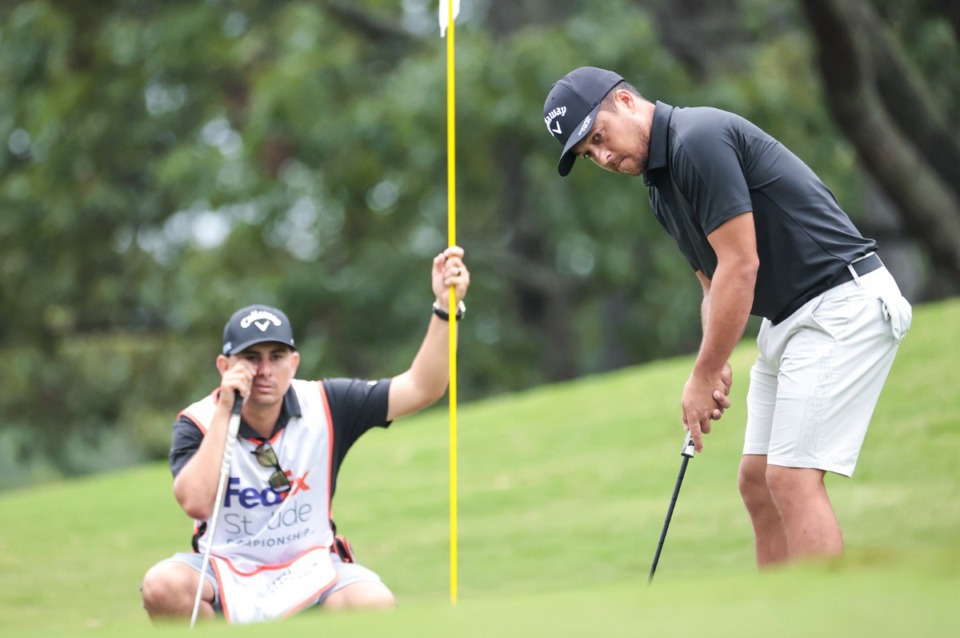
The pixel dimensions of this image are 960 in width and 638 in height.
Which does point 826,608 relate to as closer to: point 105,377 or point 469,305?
point 469,305

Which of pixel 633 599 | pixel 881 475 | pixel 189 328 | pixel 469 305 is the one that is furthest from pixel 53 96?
pixel 633 599

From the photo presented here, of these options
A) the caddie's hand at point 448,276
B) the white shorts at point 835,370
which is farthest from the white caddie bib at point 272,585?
the white shorts at point 835,370

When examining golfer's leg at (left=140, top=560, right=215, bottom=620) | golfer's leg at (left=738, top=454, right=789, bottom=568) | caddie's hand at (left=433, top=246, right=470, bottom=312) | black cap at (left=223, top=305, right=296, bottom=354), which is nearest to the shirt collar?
caddie's hand at (left=433, top=246, right=470, bottom=312)

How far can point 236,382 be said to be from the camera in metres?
5.02

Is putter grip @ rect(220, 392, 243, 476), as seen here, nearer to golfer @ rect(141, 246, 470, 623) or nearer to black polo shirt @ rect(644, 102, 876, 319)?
golfer @ rect(141, 246, 470, 623)

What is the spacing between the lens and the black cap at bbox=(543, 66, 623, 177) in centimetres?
457

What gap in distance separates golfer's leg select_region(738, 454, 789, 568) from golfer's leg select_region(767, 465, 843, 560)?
14.3 inches

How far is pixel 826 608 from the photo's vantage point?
2.44 m

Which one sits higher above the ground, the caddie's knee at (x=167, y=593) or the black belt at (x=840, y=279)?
the black belt at (x=840, y=279)

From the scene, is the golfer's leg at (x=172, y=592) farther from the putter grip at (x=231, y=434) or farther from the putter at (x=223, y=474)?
the putter grip at (x=231, y=434)

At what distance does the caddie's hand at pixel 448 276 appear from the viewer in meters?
5.25

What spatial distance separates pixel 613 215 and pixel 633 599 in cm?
1661

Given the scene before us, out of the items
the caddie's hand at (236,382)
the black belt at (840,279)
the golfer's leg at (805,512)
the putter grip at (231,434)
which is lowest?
the golfer's leg at (805,512)

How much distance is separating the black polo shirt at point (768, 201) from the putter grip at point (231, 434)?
1.60 m
